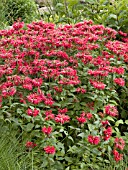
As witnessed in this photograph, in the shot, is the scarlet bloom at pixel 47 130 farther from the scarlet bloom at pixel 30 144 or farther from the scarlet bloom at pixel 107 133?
the scarlet bloom at pixel 107 133

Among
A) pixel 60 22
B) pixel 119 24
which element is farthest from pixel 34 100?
pixel 60 22

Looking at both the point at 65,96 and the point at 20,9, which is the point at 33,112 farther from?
the point at 20,9

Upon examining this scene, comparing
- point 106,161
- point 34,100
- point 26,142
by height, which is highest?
point 34,100

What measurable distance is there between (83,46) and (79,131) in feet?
2.81

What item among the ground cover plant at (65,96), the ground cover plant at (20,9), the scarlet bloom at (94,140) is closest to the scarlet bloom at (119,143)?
the ground cover plant at (65,96)

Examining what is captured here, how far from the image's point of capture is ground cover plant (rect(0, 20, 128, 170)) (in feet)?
10.3

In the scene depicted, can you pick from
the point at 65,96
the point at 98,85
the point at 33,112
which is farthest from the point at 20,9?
the point at 33,112

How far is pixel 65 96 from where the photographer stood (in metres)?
3.42

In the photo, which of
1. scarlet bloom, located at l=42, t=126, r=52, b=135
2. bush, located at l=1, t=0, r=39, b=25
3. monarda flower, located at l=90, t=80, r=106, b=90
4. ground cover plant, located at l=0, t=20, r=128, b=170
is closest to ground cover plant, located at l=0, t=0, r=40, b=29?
bush, located at l=1, t=0, r=39, b=25

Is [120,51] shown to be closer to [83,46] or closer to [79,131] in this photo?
[83,46]

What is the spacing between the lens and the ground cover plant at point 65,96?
3150mm

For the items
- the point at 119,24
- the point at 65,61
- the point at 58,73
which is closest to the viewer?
the point at 58,73

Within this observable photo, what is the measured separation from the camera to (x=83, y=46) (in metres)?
3.76

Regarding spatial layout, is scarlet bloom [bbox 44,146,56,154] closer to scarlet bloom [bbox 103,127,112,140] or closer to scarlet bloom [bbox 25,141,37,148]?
scarlet bloom [bbox 25,141,37,148]
